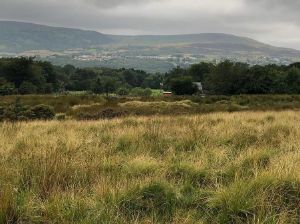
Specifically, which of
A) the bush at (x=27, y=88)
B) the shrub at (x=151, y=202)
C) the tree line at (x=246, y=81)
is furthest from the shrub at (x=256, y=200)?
the bush at (x=27, y=88)

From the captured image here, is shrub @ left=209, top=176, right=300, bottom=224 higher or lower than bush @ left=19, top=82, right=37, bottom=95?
higher

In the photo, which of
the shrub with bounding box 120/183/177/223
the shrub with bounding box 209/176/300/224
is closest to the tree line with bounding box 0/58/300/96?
the shrub with bounding box 120/183/177/223

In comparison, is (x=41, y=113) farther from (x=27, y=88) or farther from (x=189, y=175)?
(x=27, y=88)

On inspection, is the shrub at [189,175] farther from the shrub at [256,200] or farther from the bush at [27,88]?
the bush at [27,88]

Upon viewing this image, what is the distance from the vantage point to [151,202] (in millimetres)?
4402

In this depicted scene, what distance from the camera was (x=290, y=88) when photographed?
88375 mm

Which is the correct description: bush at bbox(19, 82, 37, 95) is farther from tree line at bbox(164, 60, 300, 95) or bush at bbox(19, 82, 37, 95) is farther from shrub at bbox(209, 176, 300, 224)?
shrub at bbox(209, 176, 300, 224)

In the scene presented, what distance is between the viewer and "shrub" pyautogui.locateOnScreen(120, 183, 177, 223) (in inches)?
163

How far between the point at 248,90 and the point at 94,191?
82.2 metres

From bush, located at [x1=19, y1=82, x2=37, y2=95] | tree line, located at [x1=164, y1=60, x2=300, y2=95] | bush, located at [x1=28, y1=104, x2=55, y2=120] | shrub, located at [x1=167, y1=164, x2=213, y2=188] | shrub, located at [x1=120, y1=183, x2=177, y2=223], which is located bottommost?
bush, located at [x1=19, y1=82, x2=37, y2=95]

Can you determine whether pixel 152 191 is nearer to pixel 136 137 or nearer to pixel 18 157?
pixel 18 157

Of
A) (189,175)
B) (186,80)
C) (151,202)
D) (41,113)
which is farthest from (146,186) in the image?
(186,80)

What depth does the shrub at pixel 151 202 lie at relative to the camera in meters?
4.14

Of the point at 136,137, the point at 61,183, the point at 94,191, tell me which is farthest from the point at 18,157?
the point at 136,137
